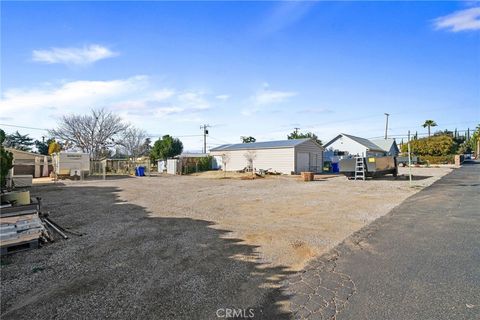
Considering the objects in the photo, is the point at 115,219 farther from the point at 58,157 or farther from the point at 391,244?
the point at 58,157

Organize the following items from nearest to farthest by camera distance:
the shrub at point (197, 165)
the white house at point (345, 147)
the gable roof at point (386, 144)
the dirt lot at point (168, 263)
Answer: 1. the dirt lot at point (168, 263)
2. the shrub at point (197, 165)
3. the white house at point (345, 147)
4. the gable roof at point (386, 144)

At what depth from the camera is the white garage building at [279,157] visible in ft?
86.4

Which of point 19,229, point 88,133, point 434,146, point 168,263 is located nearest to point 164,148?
point 88,133

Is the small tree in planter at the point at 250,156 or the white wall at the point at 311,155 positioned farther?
the small tree in planter at the point at 250,156

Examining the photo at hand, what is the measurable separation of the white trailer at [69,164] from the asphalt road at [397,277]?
897 inches

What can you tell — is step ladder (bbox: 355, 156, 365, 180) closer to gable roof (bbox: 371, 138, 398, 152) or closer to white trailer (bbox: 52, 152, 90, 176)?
white trailer (bbox: 52, 152, 90, 176)

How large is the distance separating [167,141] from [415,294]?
129ft

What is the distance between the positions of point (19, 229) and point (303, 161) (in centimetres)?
2494

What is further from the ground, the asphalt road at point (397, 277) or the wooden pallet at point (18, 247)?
the wooden pallet at point (18, 247)

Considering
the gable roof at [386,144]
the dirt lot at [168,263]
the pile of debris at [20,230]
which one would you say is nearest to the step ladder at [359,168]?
the dirt lot at [168,263]

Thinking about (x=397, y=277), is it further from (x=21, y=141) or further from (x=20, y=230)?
(x=21, y=141)

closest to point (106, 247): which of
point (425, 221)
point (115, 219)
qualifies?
point (115, 219)

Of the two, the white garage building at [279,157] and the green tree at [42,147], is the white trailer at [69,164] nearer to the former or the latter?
the white garage building at [279,157]

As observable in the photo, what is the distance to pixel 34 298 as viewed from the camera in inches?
123
